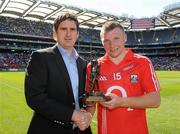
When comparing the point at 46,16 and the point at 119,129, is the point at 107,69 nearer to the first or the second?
the point at 119,129

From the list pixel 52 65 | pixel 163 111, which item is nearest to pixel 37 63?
pixel 52 65

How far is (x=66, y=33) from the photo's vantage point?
3678mm

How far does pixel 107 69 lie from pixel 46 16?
71104 millimetres

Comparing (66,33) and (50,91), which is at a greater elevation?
(66,33)

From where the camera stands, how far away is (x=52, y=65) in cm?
355

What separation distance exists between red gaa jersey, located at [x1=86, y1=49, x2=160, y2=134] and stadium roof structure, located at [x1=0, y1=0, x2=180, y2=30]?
2047 inches

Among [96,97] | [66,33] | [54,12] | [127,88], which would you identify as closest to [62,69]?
[66,33]

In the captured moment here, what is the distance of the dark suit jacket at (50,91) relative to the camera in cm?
333

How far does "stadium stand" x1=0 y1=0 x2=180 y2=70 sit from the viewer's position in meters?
79.8

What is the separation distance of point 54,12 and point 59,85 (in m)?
67.2

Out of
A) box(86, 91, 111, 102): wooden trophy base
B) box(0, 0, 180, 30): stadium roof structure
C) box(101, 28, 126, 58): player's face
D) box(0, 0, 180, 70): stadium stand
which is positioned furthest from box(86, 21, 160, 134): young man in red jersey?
box(0, 0, 180, 70): stadium stand

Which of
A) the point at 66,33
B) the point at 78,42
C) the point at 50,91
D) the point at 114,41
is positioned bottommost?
the point at 78,42

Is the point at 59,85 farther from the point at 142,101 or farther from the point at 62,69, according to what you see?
the point at 142,101

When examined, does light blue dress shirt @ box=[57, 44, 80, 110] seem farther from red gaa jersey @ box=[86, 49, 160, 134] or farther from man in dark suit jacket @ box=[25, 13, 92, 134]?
red gaa jersey @ box=[86, 49, 160, 134]
